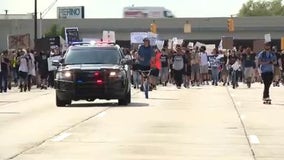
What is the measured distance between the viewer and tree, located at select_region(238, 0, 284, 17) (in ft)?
429

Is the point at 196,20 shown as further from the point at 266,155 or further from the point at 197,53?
the point at 266,155

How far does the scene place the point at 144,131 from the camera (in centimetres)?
1606

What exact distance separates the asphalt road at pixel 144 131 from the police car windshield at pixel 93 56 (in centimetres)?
121

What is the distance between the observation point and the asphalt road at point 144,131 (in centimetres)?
1294

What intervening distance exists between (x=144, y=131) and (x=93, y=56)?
26.3 feet

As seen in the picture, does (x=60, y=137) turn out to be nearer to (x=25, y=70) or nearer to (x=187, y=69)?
(x=25, y=70)

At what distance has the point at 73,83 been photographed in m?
22.6

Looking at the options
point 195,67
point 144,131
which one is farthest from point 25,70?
point 144,131

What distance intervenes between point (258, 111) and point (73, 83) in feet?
16.1

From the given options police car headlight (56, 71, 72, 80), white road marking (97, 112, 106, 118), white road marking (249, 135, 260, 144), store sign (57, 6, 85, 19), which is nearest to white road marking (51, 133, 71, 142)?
white road marking (249, 135, 260, 144)

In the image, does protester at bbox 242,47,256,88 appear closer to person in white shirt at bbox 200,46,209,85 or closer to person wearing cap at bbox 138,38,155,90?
person in white shirt at bbox 200,46,209,85

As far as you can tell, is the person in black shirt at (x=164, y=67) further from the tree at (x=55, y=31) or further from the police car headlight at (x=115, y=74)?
the tree at (x=55, y=31)

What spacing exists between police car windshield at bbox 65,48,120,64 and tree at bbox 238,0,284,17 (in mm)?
107746

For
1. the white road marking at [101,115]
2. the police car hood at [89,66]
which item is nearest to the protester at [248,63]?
the police car hood at [89,66]
